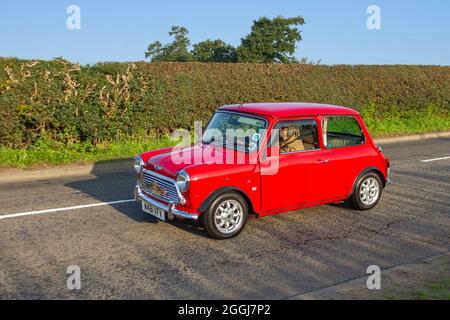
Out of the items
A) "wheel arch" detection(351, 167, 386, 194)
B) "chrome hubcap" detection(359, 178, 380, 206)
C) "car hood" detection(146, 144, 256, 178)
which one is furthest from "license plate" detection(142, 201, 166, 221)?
"chrome hubcap" detection(359, 178, 380, 206)

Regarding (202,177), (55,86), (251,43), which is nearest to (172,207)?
(202,177)

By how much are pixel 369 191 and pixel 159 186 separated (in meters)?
3.52

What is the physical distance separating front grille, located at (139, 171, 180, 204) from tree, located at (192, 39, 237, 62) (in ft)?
98.2

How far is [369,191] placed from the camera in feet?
26.3

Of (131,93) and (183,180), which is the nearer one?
(183,180)

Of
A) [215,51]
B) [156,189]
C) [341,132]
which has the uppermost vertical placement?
[215,51]

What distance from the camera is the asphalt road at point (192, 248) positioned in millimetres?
5078

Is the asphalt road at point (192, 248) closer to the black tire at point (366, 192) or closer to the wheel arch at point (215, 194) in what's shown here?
the black tire at point (366, 192)

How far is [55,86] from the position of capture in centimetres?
1227

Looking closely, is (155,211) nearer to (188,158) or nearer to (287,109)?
(188,158)

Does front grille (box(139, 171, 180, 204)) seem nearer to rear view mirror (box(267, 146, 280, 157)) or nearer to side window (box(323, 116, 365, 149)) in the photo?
rear view mirror (box(267, 146, 280, 157))

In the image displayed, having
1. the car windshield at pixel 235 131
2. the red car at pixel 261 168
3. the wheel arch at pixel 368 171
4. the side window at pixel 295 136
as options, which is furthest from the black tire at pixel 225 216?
the wheel arch at pixel 368 171

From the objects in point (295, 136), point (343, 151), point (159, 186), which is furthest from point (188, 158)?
point (343, 151)
